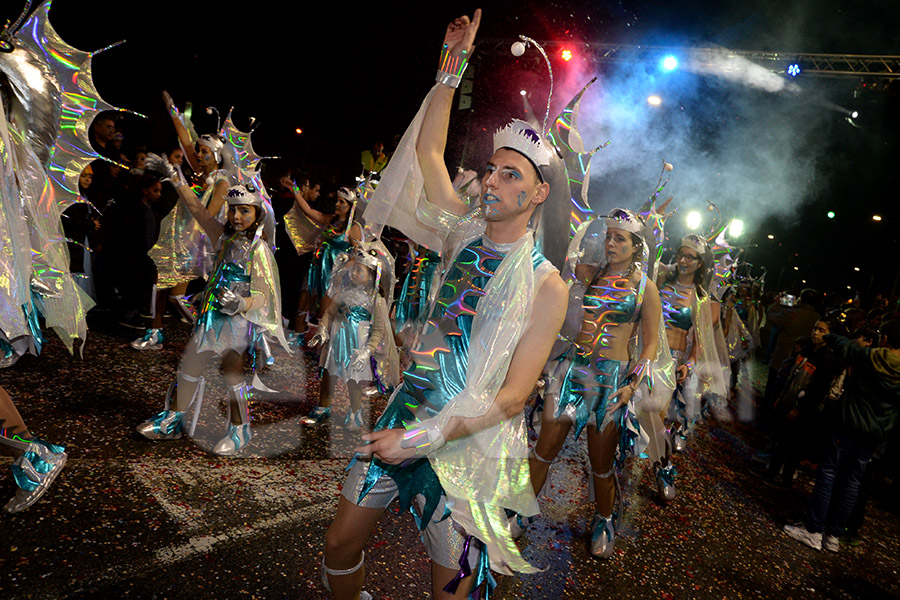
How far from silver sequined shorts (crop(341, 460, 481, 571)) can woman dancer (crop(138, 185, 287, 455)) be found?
234cm

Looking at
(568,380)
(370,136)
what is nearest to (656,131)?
(370,136)

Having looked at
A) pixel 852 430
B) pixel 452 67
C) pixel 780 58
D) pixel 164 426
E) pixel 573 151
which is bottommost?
pixel 164 426

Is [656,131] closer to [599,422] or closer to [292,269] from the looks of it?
[292,269]

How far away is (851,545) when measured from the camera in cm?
523

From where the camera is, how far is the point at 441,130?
225cm

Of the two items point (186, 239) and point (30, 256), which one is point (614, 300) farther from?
point (186, 239)

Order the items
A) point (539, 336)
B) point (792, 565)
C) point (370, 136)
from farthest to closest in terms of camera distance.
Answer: point (370, 136) → point (792, 565) → point (539, 336)

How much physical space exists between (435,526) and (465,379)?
547mm

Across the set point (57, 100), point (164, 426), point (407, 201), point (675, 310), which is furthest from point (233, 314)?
point (675, 310)

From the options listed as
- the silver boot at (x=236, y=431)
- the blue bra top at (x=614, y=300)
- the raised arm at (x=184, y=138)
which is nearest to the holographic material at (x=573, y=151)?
the blue bra top at (x=614, y=300)

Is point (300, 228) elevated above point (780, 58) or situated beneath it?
situated beneath

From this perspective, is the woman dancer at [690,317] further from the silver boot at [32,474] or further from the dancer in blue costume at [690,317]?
the silver boot at [32,474]

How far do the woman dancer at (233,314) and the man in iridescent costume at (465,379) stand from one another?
6.84 feet

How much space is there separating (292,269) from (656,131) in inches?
483
